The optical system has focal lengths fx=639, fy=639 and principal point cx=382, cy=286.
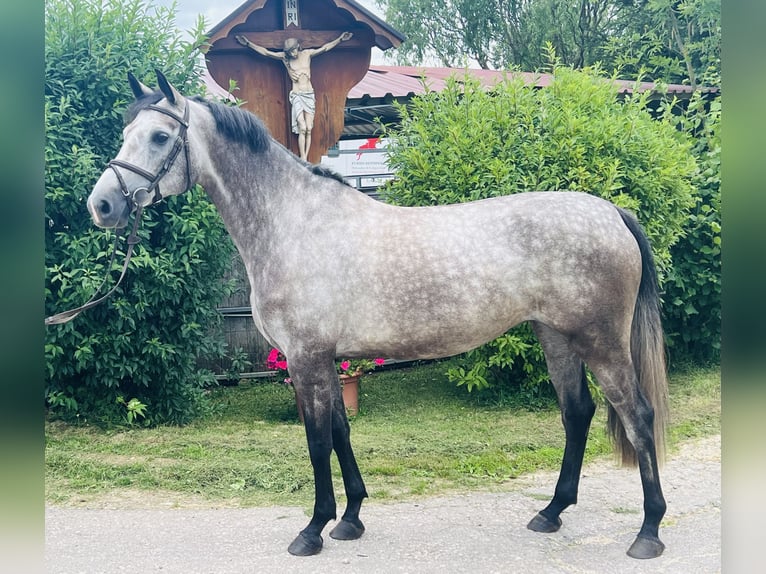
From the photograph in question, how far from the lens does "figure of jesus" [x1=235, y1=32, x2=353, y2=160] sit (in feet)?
21.2

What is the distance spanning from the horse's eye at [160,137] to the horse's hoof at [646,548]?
10.4 ft

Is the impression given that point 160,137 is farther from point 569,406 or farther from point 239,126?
point 569,406

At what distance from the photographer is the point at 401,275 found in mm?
3342

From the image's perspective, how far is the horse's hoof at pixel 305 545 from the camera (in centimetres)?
337

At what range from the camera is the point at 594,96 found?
6262 millimetres

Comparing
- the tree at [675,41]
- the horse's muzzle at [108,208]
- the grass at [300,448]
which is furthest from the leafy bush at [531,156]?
the tree at [675,41]

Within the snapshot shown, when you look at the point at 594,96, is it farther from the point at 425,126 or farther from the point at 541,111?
the point at 425,126

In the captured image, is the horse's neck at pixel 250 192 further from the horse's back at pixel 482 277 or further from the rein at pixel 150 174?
the horse's back at pixel 482 277

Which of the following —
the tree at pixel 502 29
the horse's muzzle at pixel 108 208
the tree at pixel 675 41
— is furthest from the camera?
the tree at pixel 502 29

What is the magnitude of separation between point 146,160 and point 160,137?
0.14m

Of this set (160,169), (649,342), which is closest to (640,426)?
(649,342)
